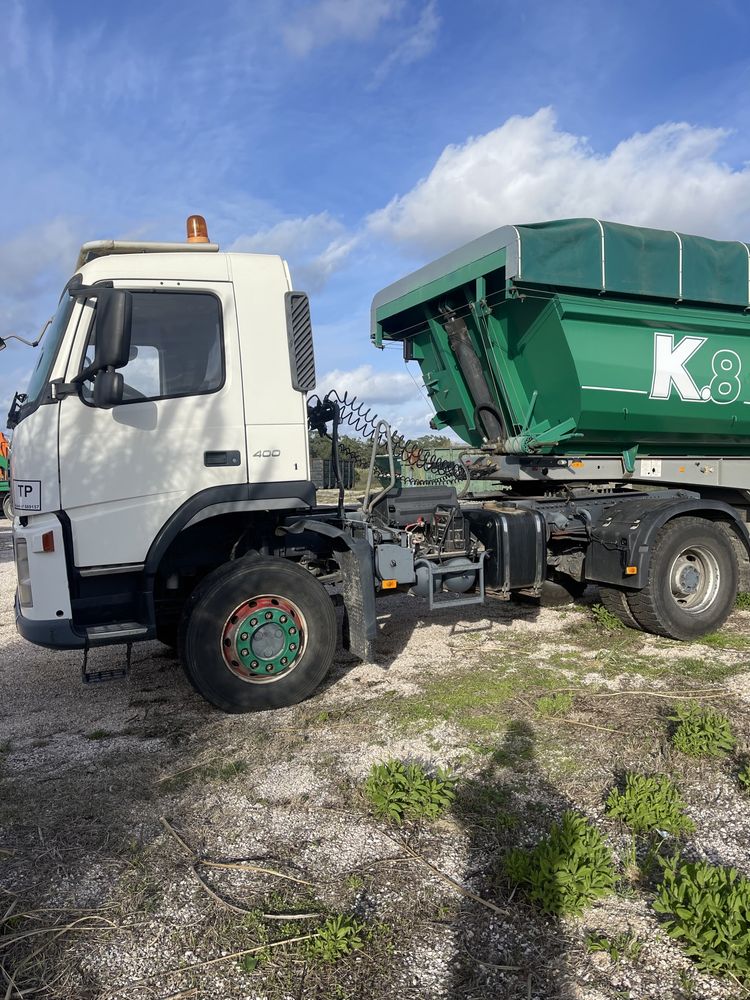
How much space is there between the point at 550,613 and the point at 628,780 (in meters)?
3.96

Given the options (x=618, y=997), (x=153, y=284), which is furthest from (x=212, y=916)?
(x=153, y=284)

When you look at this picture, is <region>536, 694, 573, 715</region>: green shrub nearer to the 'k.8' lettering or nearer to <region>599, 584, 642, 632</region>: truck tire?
<region>599, 584, 642, 632</region>: truck tire

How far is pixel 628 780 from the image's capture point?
3.38 metres

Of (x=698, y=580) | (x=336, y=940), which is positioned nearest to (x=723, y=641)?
(x=698, y=580)

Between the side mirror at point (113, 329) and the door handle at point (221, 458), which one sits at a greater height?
the side mirror at point (113, 329)

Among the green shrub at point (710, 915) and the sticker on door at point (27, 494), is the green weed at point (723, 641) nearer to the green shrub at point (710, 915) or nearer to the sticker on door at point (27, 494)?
the green shrub at point (710, 915)

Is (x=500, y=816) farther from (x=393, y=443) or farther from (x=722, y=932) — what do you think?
(x=393, y=443)

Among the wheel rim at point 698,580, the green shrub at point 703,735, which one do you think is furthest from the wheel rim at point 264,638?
the wheel rim at point 698,580

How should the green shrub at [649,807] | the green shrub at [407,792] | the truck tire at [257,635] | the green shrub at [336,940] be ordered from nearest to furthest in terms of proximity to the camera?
the green shrub at [336,940]
the green shrub at [649,807]
the green shrub at [407,792]
the truck tire at [257,635]

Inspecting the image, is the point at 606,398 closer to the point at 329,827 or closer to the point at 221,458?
the point at 221,458

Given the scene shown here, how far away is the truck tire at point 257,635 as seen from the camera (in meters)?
4.42

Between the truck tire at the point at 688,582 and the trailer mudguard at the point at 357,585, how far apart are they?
2.58 meters

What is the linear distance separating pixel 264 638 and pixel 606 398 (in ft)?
11.3

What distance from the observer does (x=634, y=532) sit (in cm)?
591
